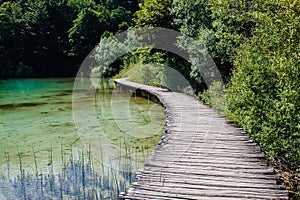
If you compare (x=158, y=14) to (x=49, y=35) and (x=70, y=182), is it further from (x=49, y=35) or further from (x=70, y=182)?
(x=49, y=35)

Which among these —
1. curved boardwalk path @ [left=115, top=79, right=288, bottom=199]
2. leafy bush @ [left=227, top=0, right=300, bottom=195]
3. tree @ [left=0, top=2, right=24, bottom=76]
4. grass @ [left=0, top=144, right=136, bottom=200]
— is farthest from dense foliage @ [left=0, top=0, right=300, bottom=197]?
tree @ [left=0, top=2, right=24, bottom=76]

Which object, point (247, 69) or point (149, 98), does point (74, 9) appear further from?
point (247, 69)

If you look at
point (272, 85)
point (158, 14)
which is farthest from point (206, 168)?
point (158, 14)

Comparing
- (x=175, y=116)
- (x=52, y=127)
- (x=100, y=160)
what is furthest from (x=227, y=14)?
(x=52, y=127)

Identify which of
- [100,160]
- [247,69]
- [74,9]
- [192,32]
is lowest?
[100,160]

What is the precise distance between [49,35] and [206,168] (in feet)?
121

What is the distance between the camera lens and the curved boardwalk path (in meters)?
3.90

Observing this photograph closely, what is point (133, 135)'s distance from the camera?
29.0 feet

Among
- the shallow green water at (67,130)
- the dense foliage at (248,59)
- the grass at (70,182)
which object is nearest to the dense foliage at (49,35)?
the dense foliage at (248,59)

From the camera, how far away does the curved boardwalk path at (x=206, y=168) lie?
3.90 m

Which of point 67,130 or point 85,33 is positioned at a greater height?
point 85,33

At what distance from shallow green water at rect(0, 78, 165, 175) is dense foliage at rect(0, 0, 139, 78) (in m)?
22.0

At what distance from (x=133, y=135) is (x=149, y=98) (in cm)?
693

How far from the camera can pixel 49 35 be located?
1517 inches
